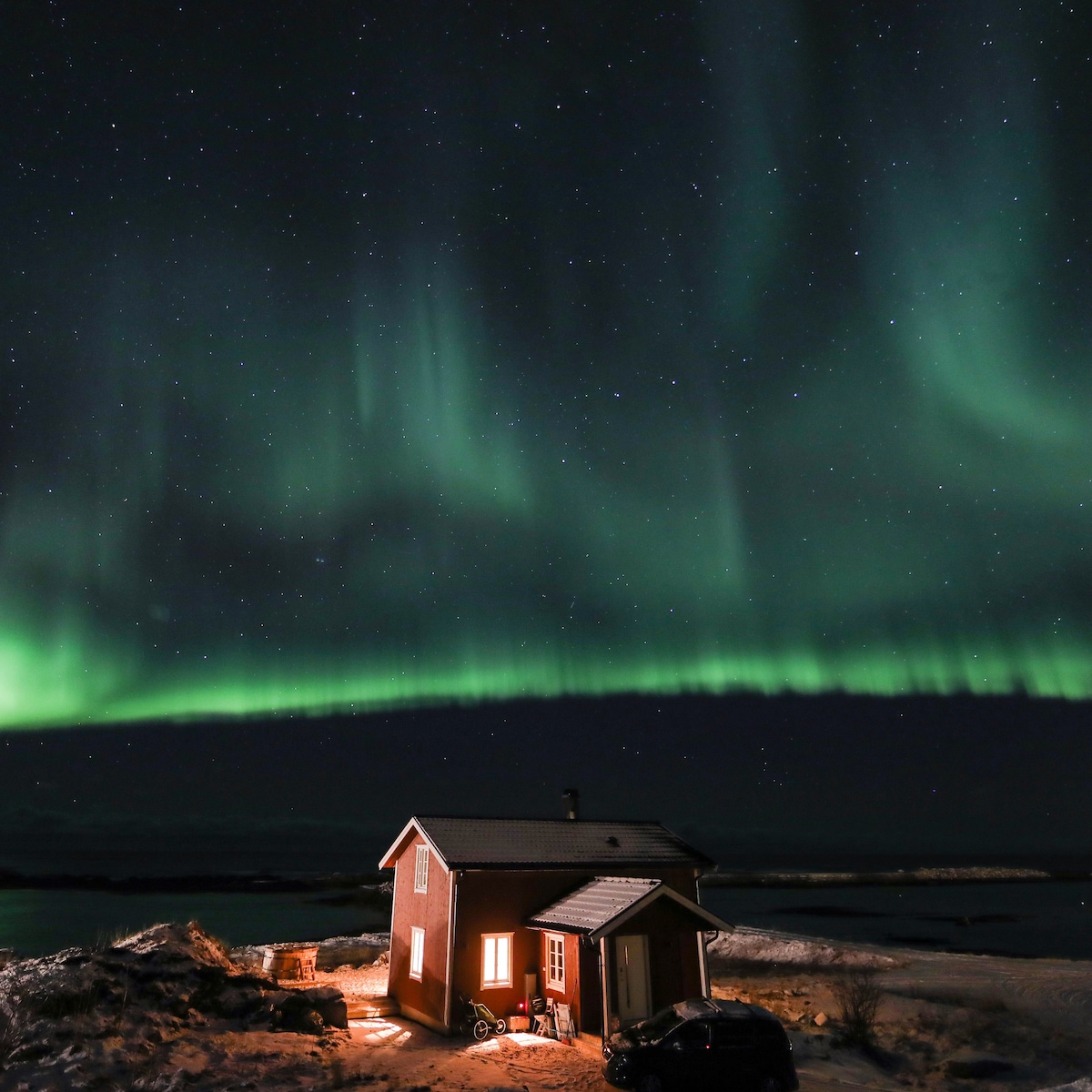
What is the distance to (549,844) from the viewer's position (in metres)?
27.2

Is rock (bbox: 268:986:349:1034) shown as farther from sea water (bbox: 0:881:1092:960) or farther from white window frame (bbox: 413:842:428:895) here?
sea water (bbox: 0:881:1092:960)

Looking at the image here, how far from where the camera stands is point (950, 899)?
381ft

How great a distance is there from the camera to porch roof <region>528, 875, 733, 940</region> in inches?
864

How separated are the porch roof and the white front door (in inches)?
43.5

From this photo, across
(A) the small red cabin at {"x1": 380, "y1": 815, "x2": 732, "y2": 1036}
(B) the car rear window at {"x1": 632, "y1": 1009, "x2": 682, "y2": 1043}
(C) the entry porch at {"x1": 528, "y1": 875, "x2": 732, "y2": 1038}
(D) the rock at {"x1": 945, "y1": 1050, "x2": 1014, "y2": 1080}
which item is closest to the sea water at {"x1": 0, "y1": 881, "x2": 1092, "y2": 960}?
(A) the small red cabin at {"x1": 380, "y1": 815, "x2": 732, "y2": 1036}

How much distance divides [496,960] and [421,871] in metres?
4.51

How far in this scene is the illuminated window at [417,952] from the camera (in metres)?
25.4

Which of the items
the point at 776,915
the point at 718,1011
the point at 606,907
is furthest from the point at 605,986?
the point at 776,915

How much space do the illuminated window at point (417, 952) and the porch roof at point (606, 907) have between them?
13.3 feet

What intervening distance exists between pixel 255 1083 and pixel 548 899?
11178mm

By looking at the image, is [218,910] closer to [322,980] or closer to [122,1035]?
[322,980]

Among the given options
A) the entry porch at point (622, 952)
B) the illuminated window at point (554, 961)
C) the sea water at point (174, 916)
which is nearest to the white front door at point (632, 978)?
the entry porch at point (622, 952)

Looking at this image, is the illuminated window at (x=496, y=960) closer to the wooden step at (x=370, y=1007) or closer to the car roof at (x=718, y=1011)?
the wooden step at (x=370, y=1007)

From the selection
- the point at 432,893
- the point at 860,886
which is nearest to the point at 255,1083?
the point at 432,893
